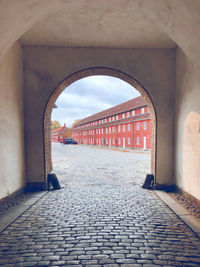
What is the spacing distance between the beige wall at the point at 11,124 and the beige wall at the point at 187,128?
5.30 meters

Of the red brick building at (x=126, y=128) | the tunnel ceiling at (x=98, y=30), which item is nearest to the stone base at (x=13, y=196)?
the tunnel ceiling at (x=98, y=30)

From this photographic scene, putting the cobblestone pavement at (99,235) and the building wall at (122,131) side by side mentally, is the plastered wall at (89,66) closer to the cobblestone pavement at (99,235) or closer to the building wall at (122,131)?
the cobblestone pavement at (99,235)

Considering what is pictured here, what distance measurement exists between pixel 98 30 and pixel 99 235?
5.34 metres

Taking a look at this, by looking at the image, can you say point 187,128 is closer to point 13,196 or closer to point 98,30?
point 98,30

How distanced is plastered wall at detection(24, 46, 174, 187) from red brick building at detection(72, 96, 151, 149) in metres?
23.6

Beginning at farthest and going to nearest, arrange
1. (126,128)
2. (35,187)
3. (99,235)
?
1. (126,128)
2. (35,187)
3. (99,235)

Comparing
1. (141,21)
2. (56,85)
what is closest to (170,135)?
(141,21)

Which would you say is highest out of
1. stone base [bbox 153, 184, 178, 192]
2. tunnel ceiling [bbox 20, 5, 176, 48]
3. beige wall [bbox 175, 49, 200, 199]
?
tunnel ceiling [bbox 20, 5, 176, 48]

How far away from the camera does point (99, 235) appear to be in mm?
3068

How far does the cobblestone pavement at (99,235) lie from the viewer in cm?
247

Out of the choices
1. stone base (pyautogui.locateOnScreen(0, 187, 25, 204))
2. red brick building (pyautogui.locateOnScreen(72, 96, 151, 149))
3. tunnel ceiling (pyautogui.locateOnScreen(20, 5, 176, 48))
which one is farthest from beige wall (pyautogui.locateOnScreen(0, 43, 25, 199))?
red brick building (pyautogui.locateOnScreen(72, 96, 151, 149))

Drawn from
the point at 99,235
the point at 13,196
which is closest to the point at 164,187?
the point at 99,235

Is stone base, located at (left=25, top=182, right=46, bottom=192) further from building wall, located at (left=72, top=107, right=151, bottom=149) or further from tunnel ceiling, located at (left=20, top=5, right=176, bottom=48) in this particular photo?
building wall, located at (left=72, top=107, right=151, bottom=149)

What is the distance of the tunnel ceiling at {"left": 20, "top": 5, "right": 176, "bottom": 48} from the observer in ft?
14.0
